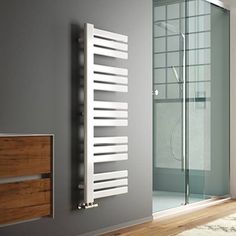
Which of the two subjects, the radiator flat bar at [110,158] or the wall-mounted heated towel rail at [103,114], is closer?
the wall-mounted heated towel rail at [103,114]

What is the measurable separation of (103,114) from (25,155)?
1025 millimetres

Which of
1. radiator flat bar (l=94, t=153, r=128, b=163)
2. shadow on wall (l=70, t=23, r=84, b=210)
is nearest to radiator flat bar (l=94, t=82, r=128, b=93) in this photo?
shadow on wall (l=70, t=23, r=84, b=210)

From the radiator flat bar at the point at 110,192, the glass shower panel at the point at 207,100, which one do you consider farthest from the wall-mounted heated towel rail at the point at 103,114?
the glass shower panel at the point at 207,100

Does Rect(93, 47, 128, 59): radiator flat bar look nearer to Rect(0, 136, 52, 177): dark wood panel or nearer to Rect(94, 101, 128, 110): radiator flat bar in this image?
Rect(94, 101, 128, 110): radiator flat bar

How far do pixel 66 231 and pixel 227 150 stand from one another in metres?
2.76

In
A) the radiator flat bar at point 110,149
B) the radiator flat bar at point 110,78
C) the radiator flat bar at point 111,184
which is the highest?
the radiator flat bar at point 110,78

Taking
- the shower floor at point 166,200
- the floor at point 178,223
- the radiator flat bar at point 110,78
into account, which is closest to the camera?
the radiator flat bar at point 110,78

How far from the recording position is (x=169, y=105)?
4668 mm

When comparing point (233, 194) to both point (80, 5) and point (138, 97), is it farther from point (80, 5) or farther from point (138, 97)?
point (80, 5)

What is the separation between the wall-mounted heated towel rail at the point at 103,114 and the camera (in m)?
3.49

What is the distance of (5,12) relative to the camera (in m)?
3.00

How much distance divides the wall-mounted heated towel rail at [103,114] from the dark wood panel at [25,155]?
656 millimetres

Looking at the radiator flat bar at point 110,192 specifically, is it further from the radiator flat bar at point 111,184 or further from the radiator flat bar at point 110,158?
the radiator flat bar at point 110,158

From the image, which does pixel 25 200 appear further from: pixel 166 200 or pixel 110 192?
pixel 166 200
